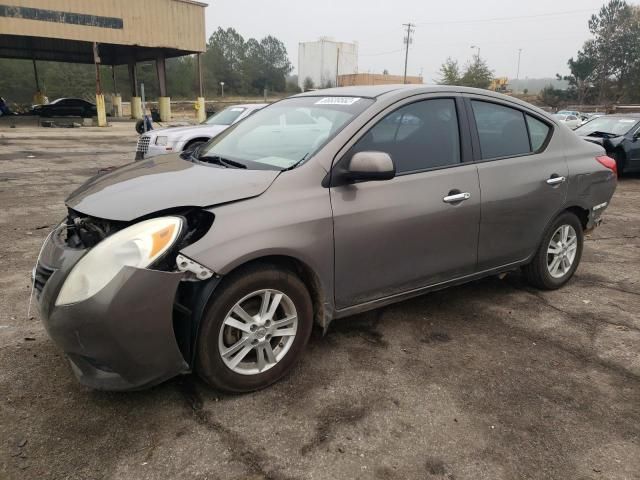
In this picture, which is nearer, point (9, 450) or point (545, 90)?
point (9, 450)

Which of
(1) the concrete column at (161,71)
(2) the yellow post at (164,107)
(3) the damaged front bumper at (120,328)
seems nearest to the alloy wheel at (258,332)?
(3) the damaged front bumper at (120,328)

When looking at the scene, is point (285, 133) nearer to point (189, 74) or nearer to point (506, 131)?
point (506, 131)

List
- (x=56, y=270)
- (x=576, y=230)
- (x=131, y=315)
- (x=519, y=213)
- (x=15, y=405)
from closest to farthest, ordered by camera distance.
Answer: (x=131, y=315)
(x=56, y=270)
(x=15, y=405)
(x=519, y=213)
(x=576, y=230)

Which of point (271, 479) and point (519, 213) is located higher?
point (519, 213)

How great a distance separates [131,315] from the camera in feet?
7.70

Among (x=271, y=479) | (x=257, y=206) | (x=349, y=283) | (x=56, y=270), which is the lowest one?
(x=271, y=479)

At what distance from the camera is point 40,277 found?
8.88ft

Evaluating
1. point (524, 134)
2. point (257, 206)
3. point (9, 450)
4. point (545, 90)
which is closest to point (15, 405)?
point (9, 450)

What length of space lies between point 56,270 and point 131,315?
1.67ft

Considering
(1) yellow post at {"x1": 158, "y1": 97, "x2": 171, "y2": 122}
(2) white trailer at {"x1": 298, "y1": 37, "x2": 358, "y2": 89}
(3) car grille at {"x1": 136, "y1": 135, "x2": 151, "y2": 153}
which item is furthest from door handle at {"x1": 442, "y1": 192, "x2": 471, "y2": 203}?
(2) white trailer at {"x1": 298, "y1": 37, "x2": 358, "y2": 89}

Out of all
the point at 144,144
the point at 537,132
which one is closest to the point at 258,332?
the point at 537,132

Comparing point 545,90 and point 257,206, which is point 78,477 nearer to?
point 257,206

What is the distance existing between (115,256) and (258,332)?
0.85 meters

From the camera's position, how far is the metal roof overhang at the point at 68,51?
31.9 meters
